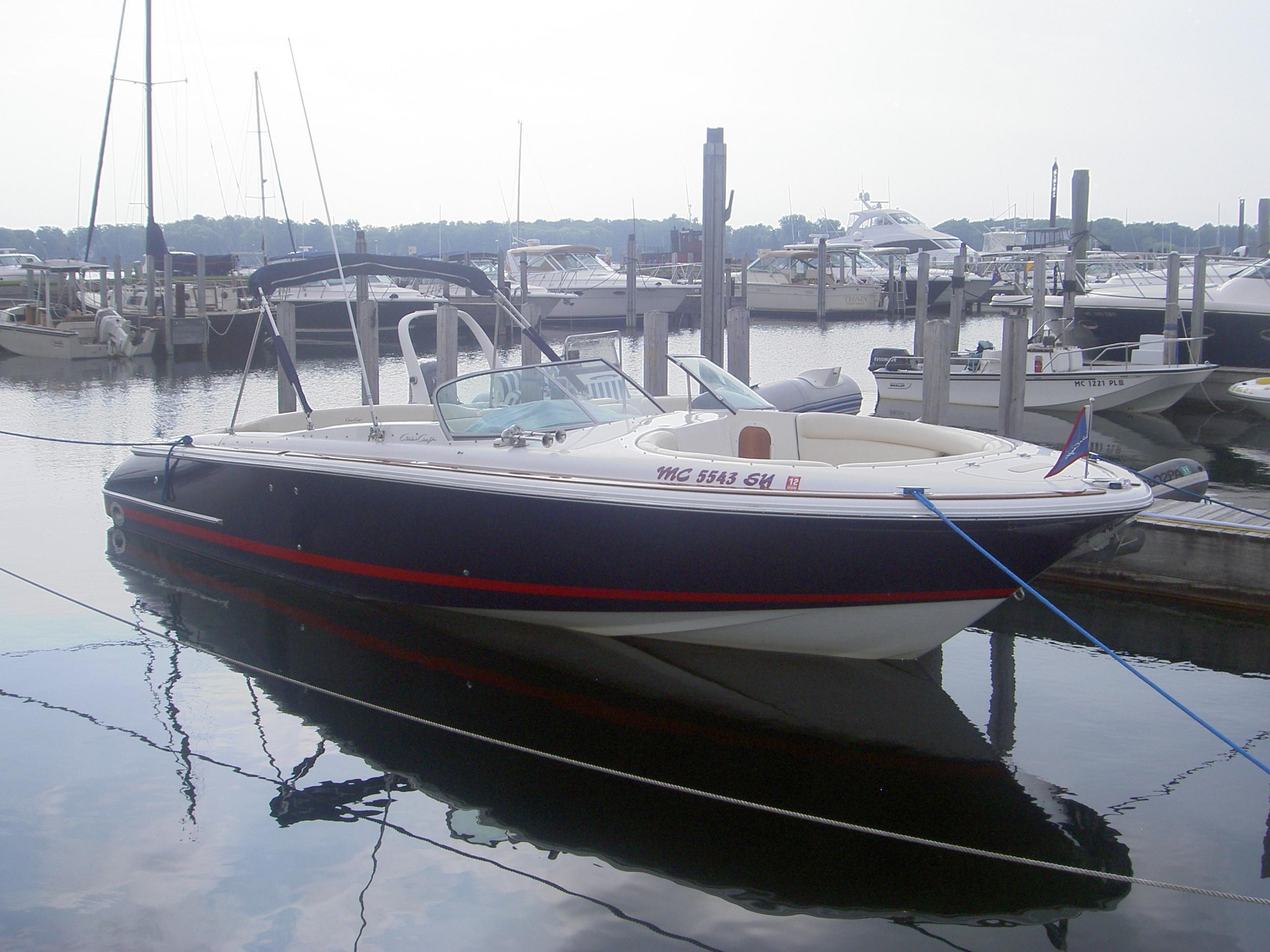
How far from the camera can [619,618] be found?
6.03m

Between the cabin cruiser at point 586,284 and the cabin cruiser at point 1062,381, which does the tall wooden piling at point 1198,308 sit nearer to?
the cabin cruiser at point 1062,381

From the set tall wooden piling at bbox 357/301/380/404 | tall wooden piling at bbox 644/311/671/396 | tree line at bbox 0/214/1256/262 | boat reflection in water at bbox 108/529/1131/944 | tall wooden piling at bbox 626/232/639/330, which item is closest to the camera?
boat reflection in water at bbox 108/529/1131/944

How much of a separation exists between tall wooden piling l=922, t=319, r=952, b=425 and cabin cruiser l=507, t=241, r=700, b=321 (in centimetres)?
2739

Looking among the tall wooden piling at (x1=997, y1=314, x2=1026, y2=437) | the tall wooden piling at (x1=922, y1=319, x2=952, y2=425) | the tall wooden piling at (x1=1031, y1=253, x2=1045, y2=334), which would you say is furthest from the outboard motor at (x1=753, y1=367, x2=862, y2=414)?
the tall wooden piling at (x1=1031, y1=253, x2=1045, y2=334)

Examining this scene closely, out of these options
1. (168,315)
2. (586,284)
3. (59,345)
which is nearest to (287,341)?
(168,315)

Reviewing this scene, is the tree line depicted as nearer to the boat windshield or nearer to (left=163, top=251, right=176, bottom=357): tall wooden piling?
(left=163, top=251, right=176, bottom=357): tall wooden piling

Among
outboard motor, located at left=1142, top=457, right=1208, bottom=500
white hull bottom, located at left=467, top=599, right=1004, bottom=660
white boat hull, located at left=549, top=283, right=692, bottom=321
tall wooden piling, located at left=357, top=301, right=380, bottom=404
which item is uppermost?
white boat hull, located at left=549, top=283, right=692, bottom=321

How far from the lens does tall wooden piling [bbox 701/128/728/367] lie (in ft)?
36.4

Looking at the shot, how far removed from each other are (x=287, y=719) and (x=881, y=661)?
340 cm

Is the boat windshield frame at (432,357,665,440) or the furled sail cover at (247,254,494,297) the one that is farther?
the furled sail cover at (247,254,494,297)

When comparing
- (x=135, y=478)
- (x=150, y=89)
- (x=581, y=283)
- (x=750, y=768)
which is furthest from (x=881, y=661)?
(x=581, y=283)

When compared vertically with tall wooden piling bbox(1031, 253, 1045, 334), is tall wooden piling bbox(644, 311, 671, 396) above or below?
below

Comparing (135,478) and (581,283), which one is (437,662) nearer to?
(135,478)

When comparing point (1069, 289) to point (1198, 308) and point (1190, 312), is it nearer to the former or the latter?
point (1190, 312)
